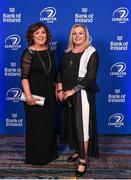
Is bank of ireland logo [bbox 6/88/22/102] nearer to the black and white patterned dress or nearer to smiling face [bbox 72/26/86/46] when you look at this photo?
the black and white patterned dress

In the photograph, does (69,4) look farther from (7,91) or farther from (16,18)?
(7,91)

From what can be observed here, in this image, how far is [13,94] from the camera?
4.66 meters

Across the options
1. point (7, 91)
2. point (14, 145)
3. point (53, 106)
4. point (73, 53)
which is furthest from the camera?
point (7, 91)

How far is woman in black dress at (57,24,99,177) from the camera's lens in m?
3.27

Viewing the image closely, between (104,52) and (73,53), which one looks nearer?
(73,53)

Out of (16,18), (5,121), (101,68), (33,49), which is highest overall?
(16,18)

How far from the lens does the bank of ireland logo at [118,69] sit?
456 cm

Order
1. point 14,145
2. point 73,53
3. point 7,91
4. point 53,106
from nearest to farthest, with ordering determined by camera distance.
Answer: point 73,53 → point 53,106 → point 14,145 → point 7,91

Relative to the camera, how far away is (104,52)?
4.50 metres

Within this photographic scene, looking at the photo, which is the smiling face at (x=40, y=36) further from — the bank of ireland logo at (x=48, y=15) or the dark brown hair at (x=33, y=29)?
the bank of ireland logo at (x=48, y=15)

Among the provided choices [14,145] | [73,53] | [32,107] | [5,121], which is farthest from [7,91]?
[73,53]

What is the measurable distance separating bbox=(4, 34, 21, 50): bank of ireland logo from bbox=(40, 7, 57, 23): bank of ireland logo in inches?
16.9

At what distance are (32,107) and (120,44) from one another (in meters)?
1.72

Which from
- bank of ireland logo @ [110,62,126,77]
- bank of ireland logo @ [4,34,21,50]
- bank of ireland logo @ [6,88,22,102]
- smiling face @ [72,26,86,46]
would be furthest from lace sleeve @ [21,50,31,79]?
bank of ireland logo @ [110,62,126,77]
